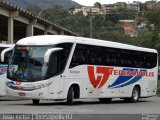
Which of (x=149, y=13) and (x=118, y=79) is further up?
(x=149, y=13)

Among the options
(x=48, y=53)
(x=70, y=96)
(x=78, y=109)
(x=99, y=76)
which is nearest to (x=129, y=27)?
(x=99, y=76)

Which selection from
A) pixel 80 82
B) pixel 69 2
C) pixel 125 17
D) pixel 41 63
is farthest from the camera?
pixel 69 2

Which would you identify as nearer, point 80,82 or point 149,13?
point 80,82

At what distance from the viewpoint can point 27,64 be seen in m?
21.5

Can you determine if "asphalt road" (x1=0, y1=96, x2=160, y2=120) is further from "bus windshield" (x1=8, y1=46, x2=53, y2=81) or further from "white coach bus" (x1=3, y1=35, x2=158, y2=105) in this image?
"bus windshield" (x1=8, y1=46, x2=53, y2=81)

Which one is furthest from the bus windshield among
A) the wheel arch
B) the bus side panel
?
the bus side panel

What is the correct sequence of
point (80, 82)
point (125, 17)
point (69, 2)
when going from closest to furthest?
1. point (80, 82)
2. point (125, 17)
3. point (69, 2)

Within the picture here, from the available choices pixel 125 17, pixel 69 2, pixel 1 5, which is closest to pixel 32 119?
pixel 1 5

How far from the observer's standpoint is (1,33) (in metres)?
68.8

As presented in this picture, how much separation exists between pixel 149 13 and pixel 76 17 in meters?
34.7

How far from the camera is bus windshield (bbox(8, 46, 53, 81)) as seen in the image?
834 inches

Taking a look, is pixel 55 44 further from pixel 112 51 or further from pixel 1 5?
pixel 1 5

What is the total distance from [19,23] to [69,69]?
37.4 metres

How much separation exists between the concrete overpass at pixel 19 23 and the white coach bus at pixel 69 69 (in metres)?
19.4
